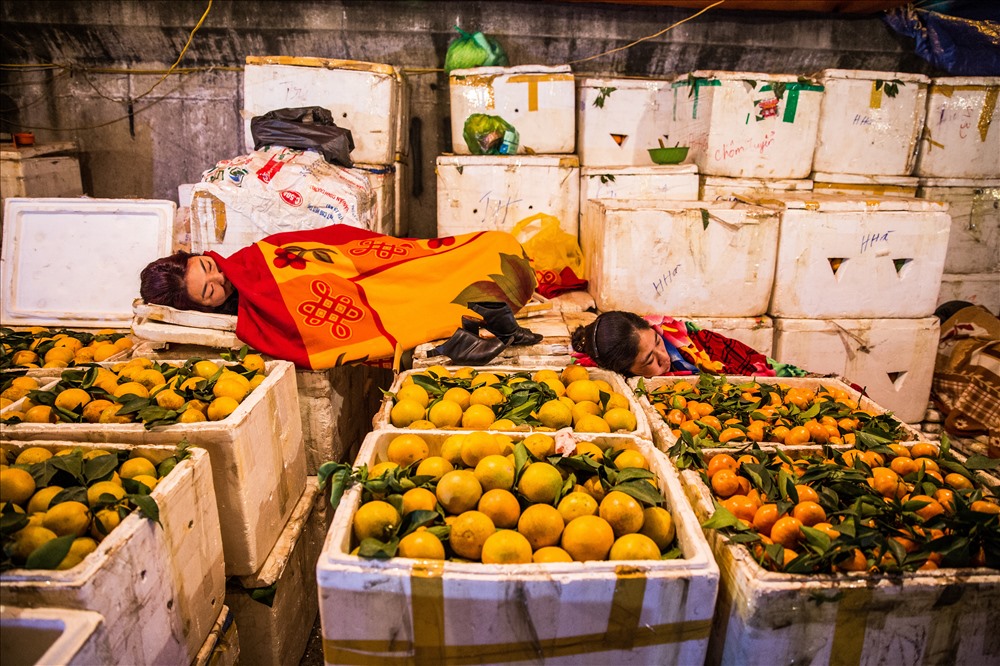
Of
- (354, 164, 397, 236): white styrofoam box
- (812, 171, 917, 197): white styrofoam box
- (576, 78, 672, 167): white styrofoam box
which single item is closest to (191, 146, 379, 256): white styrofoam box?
(354, 164, 397, 236): white styrofoam box

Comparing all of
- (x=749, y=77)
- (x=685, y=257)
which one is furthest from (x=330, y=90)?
(x=749, y=77)

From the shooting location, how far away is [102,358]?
2.48 m

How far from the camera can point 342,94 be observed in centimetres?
379

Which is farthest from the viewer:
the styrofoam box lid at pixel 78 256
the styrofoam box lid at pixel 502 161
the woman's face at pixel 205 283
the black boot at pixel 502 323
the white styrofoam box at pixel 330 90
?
the styrofoam box lid at pixel 502 161

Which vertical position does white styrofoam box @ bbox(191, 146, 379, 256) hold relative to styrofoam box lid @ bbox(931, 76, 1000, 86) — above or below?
below

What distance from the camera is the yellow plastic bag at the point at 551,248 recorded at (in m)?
3.78

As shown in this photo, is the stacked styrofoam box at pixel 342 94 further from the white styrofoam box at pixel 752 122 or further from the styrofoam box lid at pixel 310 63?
the white styrofoam box at pixel 752 122

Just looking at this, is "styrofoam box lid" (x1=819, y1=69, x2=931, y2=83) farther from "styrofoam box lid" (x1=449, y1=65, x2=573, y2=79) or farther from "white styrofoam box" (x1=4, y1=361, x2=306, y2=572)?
"white styrofoam box" (x1=4, y1=361, x2=306, y2=572)

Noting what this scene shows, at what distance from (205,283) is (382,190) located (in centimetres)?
141

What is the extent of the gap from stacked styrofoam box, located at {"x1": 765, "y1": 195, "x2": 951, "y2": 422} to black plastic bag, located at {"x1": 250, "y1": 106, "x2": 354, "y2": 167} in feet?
7.99

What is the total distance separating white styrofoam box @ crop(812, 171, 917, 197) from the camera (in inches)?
154

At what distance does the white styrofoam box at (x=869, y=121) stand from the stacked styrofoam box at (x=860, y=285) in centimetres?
72

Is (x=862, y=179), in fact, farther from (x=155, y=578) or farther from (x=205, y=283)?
(x=155, y=578)

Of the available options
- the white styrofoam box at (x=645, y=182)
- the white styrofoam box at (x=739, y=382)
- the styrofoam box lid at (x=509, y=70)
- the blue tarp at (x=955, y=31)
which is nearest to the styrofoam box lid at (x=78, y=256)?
the styrofoam box lid at (x=509, y=70)
